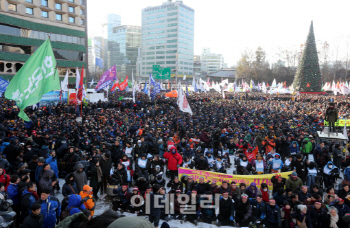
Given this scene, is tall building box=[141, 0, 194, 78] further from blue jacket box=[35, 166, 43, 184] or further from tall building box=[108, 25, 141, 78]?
blue jacket box=[35, 166, 43, 184]

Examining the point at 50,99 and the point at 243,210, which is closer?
the point at 243,210

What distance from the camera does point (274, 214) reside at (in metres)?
6.14

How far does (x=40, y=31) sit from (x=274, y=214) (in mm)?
42812

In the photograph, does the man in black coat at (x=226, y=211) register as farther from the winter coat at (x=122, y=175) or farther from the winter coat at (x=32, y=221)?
the winter coat at (x=32, y=221)

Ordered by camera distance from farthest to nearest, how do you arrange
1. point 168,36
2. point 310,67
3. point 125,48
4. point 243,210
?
1. point 125,48
2. point 168,36
3. point 310,67
4. point 243,210

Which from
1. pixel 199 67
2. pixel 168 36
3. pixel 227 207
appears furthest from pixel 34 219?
pixel 199 67

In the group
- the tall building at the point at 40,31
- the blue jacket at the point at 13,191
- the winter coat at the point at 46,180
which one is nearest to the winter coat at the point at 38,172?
the winter coat at the point at 46,180

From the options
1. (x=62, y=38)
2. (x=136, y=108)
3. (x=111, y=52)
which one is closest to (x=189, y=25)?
(x=111, y=52)

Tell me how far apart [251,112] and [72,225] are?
21.2 m

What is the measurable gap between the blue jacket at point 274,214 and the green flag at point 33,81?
6883mm

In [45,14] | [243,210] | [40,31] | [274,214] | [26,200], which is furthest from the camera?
[45,14]

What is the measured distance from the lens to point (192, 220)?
21.7 ft

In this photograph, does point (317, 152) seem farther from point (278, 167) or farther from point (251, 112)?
point (251, 112)

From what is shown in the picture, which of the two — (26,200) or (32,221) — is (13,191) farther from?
(32,221)
